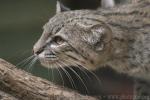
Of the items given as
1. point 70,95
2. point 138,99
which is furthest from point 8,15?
point 70,95

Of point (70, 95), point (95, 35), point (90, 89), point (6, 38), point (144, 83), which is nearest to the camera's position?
point (70, 95)

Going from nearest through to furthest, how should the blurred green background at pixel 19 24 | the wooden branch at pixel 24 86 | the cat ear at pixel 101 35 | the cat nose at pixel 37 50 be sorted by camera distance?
the wooden branch at pixel 24 86 → the cat nose at pixel 37 50 → the cat ear at pixel 101 35 → the blurred green background at pixel 19 24

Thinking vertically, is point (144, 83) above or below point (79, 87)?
above

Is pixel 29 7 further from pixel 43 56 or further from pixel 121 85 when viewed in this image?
pixel 43 56

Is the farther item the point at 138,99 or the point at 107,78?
the point at 107,78

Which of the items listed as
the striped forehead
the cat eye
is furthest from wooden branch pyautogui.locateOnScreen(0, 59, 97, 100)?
the striped forehead

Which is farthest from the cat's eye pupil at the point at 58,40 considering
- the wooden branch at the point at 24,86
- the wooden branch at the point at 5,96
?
the wooden branch at the point at 5,96

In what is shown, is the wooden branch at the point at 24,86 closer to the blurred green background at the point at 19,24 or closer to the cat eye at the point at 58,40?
the cat eye at the point at 58,40

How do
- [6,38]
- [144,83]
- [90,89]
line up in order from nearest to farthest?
1. [144,83]
2. [90,89]
3. [6,38]
